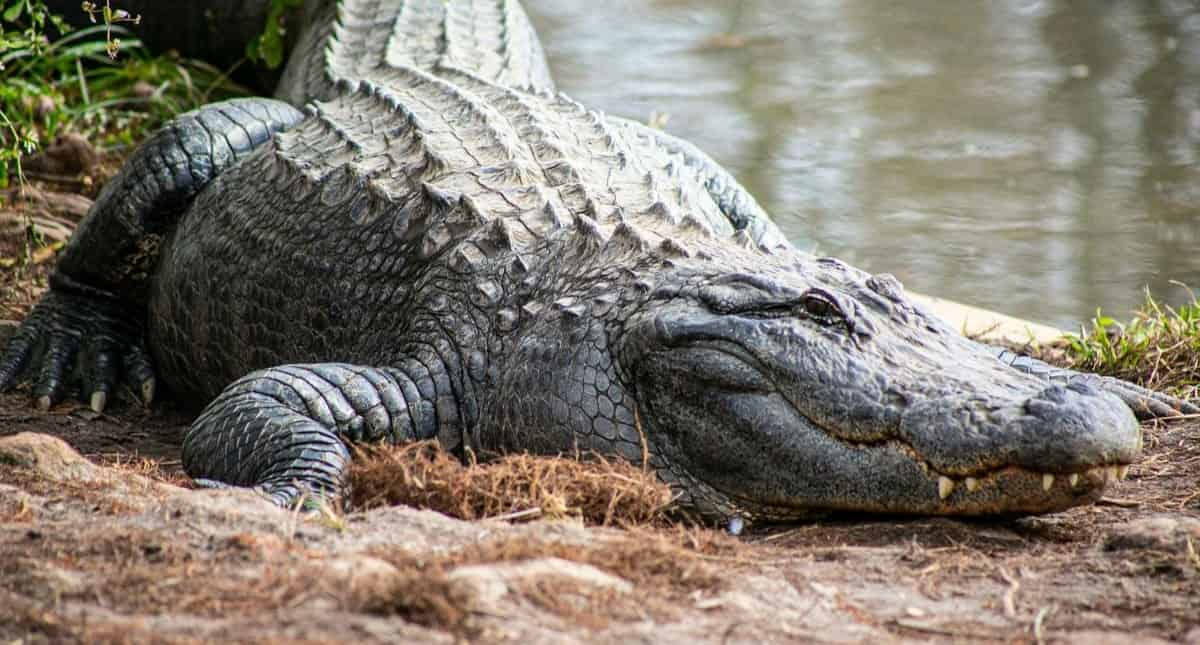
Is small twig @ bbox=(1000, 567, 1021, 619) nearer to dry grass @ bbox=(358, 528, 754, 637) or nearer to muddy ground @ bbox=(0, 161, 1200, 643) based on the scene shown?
muddy ground @ bbox=(0, 161, 1200, 643)

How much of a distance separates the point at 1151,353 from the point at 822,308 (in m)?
2.17

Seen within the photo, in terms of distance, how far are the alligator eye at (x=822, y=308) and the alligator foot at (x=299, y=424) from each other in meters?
A: 1.20

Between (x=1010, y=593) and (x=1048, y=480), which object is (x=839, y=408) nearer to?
(x=1048, y=480)

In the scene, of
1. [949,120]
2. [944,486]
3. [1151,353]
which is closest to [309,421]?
[944,486]

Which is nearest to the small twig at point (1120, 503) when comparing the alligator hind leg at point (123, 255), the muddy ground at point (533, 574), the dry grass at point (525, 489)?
the muddy ground at point (533, 574)

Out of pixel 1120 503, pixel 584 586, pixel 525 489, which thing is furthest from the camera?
pixel 1120 503

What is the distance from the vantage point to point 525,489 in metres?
3.60

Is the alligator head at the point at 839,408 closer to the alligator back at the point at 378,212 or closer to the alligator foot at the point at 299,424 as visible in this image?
the alligator back at the point at 378,212

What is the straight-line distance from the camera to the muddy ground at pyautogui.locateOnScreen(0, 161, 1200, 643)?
2.56m

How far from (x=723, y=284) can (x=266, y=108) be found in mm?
2648

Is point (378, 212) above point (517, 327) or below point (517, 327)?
above

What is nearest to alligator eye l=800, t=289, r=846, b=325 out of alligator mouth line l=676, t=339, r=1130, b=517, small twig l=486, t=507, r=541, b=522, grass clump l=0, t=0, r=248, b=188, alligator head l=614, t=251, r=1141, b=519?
alligator head l=614, t=251, r=1141, b=519

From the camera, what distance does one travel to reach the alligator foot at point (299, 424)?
3.84 meters

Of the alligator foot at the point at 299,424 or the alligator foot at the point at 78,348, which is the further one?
the alligator foot at the point at 78,348
